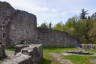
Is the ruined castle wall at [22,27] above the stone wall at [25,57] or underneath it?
above

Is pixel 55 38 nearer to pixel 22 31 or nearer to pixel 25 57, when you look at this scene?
pixel 22 31

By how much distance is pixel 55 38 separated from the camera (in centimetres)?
2131

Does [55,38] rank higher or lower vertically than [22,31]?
lower

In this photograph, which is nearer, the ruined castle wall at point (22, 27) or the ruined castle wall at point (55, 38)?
the ruined castle wall at point (22, 27)

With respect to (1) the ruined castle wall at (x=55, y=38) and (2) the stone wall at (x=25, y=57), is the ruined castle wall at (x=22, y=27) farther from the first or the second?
(2) the stone wall at (x=25, y=57)

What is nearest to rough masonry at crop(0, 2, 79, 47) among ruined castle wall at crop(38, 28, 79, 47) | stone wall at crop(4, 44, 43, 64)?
ruined castle wall at crop(38, 28, 79, 47)

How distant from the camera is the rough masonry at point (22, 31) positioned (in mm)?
16719

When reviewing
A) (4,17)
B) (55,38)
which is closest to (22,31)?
(4,17)

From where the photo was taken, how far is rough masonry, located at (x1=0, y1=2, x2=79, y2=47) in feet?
54.9

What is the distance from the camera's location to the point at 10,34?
17172mm

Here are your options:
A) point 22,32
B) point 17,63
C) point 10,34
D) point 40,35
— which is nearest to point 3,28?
point 10,34

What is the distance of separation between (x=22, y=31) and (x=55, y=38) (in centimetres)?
500

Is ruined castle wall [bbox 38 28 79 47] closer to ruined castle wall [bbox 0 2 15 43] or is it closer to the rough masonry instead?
the rough masonry

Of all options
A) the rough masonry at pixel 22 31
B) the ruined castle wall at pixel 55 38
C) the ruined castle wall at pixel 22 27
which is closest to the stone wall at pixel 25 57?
the rough masonry at pixel 22 31
